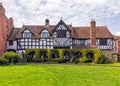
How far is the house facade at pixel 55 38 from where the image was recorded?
2141 inches

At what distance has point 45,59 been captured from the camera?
48.2m

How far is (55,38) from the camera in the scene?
2143 inches

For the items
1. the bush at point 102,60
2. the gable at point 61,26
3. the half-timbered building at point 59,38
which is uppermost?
the gable at point 61,26

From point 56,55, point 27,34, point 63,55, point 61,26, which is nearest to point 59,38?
point 61,26

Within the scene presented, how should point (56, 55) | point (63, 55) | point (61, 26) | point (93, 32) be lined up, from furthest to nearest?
point (93, 32), point (61, 26), point (56, 55), point (63, 55)

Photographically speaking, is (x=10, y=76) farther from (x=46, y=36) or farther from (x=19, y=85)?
(x=46, y=36)

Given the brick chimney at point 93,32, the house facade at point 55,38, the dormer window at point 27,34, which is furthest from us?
the brick chimney at point 93,32

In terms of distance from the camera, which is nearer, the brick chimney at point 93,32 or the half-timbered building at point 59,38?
the half-timbered building at point 59,38

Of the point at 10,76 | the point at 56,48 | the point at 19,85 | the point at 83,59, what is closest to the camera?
the point at 19,85

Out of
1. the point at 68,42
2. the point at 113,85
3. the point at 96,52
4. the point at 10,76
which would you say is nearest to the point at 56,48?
the point at 68,42

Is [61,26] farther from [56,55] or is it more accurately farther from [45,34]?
[56,55]

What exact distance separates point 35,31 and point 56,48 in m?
6.33

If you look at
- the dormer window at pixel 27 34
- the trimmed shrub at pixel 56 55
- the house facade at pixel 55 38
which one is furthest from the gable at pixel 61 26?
the trimmed shrub at pixel 56 55

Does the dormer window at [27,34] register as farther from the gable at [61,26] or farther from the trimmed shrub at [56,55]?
the trimmed shrub at [56,55]
